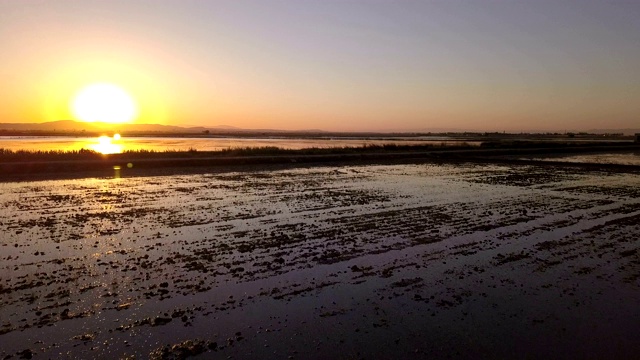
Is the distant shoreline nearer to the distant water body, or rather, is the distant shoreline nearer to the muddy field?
the muddy field

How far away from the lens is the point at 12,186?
18.1 meters

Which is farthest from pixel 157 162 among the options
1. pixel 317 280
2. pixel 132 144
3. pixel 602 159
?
pixel 602 159

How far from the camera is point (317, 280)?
23.0 ft

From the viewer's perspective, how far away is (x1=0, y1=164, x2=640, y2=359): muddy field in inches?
198

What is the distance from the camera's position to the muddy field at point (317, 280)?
16.5 feet

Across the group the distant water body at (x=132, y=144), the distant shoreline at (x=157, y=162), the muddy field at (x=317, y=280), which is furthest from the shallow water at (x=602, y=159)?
the distant water body at (x=132, y=144)

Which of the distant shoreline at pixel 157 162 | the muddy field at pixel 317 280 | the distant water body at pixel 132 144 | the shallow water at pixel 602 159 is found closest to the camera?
the muddy field at pixel 317 280

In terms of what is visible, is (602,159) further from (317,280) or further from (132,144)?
(132,144)

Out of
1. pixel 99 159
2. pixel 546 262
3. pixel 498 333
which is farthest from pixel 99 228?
pixel 99 159

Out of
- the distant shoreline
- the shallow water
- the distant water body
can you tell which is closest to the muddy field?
the distant shoreline

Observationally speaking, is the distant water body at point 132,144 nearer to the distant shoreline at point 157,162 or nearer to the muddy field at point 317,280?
the distant shoreline at point 157,162

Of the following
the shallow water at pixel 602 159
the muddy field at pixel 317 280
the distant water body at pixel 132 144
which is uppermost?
the distant water body at pixel 132 144

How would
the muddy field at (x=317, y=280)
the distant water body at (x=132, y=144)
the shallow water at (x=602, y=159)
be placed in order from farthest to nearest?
the distant water body at (x=132, y=144) → the shallow water at (x=602, y=159) → the muddy field at (x=317, y=280)

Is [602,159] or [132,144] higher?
[132,144]
